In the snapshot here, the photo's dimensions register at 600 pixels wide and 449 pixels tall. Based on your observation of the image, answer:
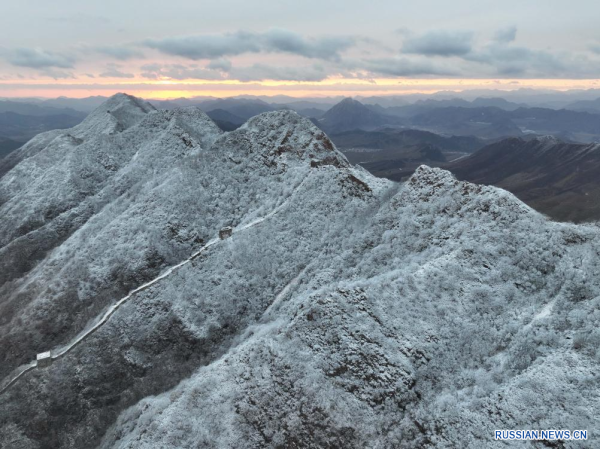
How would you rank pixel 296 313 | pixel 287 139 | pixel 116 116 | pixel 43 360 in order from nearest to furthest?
pixel 296 313, pixel 43 360, pixel 287 139, pixel 116 116

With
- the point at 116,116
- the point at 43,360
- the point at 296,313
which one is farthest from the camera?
the point at 116,116

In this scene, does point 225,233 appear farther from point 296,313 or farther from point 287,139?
point 287,139

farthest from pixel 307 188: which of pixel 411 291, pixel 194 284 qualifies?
pixel 411 291

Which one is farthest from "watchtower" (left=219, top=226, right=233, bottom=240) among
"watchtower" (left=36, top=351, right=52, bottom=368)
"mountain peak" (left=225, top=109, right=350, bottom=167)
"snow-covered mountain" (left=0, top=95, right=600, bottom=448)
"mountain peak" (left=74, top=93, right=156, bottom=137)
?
"mountain peak" (left=74, top=93, right=156, bottom=137)

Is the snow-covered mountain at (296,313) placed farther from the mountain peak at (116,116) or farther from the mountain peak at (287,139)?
the mountain peak at (116,116)

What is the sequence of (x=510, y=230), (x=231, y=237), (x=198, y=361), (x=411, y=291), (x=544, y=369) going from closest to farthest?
(x=544, y=369) → (x=411, y=291) → (x=510, y=230) → (x=198, y=361) → (x=231, y=237)

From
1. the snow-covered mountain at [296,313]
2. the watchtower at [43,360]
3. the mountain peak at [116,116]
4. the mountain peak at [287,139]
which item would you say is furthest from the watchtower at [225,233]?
the mountain peak at [116,116]

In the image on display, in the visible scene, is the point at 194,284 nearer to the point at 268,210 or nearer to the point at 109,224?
the point at 268,210

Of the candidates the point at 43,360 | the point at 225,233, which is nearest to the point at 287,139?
the point at 225,233

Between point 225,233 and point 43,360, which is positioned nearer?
point 43,360
